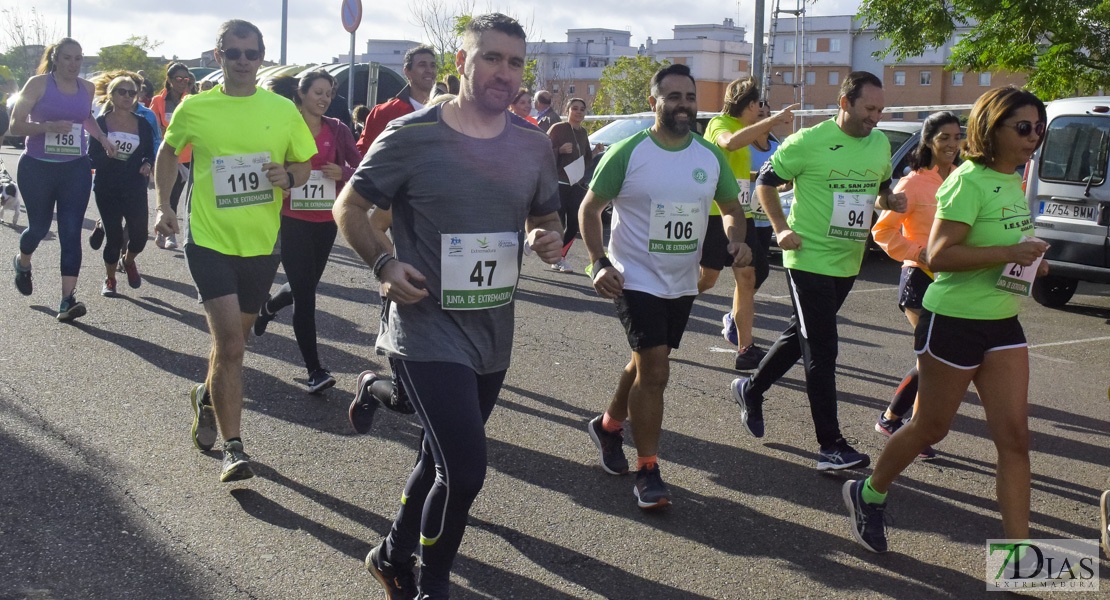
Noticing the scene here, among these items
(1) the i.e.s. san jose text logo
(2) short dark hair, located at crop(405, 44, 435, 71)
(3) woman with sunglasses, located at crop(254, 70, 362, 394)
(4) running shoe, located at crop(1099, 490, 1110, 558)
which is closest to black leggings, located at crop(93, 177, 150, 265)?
(2) short dark hair, located at crop(405, 44, 435, 71)

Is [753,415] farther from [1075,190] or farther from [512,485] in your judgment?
[1075,190]

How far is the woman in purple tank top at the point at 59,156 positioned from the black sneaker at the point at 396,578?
545 centimetres

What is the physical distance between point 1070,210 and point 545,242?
8.23 m

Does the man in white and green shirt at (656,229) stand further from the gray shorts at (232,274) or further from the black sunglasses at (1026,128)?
the gray shorts at (232,274)

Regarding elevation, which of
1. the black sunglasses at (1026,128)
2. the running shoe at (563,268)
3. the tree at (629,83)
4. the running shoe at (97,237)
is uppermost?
the tree at (629,83)

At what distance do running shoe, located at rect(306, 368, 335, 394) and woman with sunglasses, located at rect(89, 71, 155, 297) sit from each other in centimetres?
306

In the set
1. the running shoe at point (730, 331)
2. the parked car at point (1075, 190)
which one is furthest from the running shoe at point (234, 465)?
the parked car at point (1075, 190)

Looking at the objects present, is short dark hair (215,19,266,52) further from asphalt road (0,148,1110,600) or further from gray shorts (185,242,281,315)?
asphalt road (0,148,1110,600)

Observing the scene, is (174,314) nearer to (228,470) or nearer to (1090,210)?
(228,470)

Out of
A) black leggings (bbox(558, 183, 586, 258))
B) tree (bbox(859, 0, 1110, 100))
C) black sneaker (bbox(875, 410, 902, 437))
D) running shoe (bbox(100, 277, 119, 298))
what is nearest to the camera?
black sneaker (bbox(875, 410, 902, 437))

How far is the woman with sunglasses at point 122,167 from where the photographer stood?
8.88 metres

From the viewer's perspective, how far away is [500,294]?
140 inches

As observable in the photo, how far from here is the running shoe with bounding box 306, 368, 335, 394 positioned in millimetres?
6582

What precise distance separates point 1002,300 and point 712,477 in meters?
1.71
